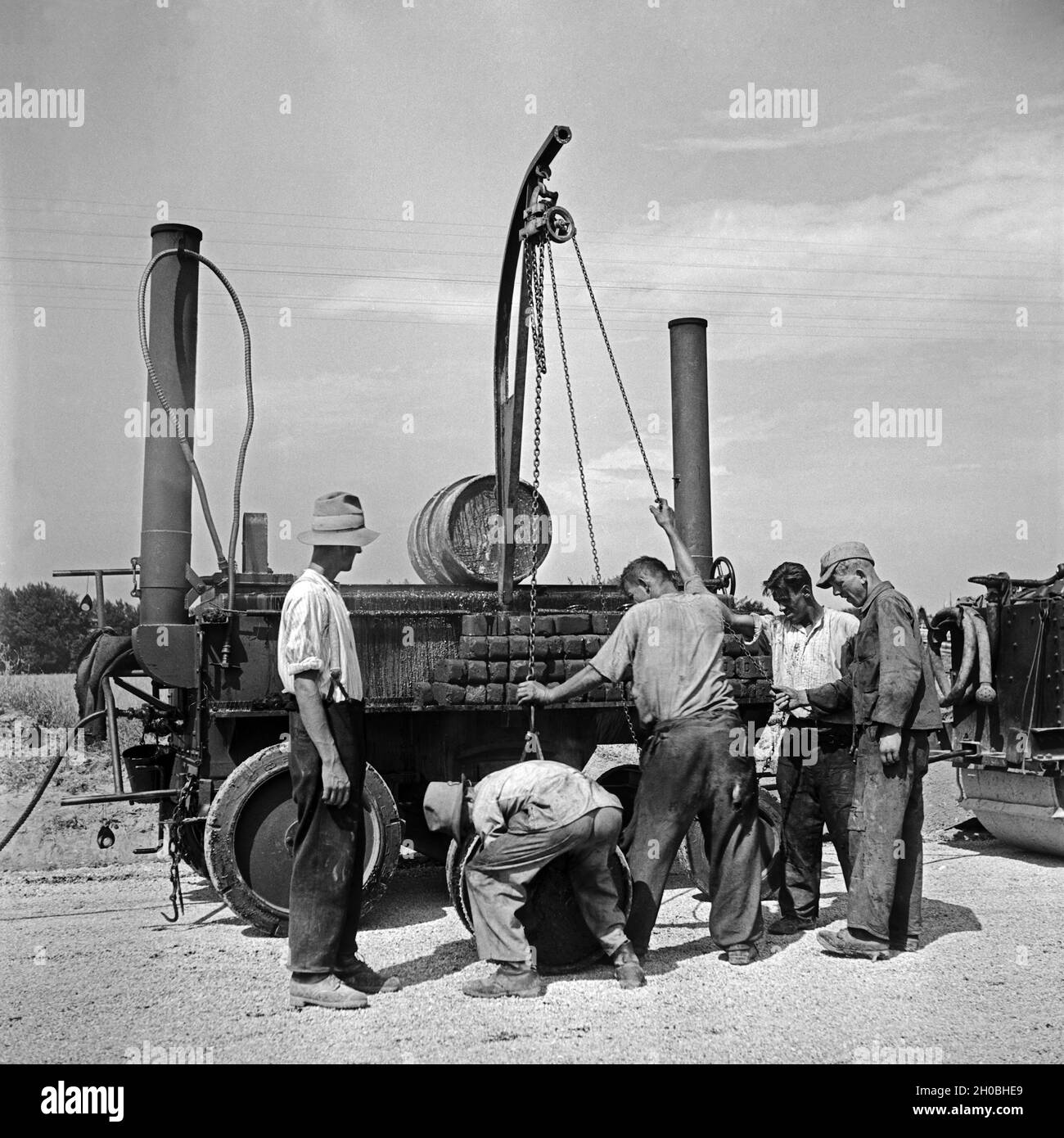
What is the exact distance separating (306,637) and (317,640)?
52mm

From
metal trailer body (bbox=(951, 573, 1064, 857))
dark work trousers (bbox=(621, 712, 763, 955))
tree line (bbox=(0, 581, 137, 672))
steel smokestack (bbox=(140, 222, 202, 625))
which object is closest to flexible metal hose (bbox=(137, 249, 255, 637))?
steel smokestack (bbox=(140, 222, 202, 625))

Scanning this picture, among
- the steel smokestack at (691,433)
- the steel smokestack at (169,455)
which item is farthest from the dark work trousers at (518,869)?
the steel smokestack at (691,433)

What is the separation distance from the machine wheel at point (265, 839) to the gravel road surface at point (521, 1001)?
0.81 feet

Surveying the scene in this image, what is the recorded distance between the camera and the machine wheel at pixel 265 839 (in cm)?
690

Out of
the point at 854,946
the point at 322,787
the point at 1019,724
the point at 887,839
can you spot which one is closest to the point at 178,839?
the point at 322,787

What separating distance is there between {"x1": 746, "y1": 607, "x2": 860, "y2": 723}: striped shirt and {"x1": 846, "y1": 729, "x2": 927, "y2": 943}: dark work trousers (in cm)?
71

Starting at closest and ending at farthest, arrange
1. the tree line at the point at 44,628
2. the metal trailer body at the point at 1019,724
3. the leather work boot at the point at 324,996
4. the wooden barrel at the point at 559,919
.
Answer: the leather work boot at the point at 324,996 < the wooden barrel at the point at 559,919 < the metal trailer body at the point at 1019,724 < the tree line at the point at 44,628

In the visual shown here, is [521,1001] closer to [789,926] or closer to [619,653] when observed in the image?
[619,653]

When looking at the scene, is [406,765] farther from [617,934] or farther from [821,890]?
[821,890]

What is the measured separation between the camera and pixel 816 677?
7.45m

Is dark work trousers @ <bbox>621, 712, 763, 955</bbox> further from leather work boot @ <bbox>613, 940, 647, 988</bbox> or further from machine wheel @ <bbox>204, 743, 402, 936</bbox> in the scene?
machine wheel @ <bbox>204, 743, 402, 936</bbox>

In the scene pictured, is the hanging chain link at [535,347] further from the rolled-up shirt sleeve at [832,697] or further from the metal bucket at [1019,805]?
the metal bucket at [1019,805]

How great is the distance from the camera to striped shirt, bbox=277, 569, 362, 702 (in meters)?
5.54

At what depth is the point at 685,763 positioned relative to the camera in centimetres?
627
